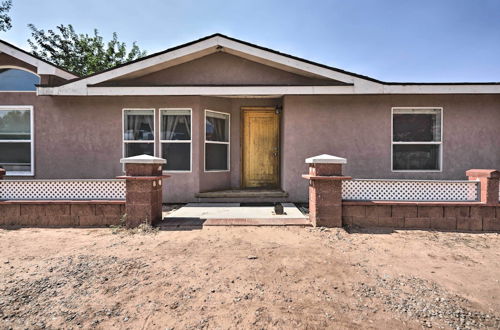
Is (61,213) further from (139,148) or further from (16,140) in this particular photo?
(16,140)

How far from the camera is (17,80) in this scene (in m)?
7.43

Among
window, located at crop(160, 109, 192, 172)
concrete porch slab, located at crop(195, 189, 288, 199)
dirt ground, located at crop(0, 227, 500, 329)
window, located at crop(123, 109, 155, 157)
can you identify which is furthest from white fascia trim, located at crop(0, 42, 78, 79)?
concrete porch slab, located at crop(195, 189, 288, 199)

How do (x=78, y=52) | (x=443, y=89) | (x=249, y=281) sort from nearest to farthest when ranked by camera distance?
(x=249, y=281), (x=443, y=89), (x=78, y=52)

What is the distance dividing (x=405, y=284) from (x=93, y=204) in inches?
221

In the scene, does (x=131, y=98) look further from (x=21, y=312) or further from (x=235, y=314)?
(x=235, y=314)

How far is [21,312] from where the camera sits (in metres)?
2.39

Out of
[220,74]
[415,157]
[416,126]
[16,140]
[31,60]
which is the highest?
[31,60]

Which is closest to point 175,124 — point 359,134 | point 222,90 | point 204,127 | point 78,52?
point 204,127

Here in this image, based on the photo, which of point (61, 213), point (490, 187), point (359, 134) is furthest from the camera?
point (359, 134)

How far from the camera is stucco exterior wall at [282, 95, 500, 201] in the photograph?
7.11 meters

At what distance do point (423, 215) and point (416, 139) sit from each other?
121 inches

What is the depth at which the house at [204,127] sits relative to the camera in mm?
7105

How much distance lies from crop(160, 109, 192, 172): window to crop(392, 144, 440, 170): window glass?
603cm

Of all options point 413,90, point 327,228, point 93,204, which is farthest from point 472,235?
point 93,204
